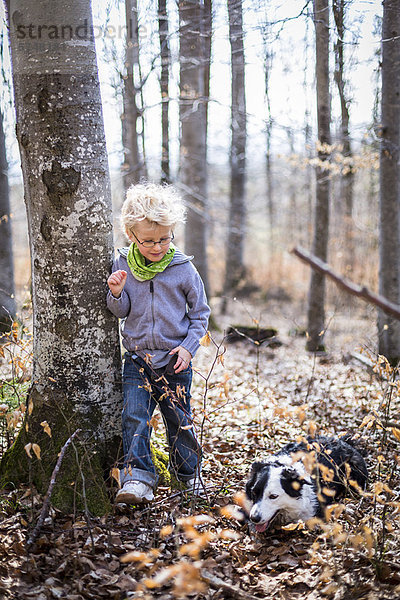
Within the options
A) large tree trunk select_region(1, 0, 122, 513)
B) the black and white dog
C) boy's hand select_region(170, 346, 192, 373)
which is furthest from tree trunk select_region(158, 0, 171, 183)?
the black and white dog

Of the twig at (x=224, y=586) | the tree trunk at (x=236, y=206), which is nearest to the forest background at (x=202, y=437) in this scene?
the twig at (x=224, y=586)

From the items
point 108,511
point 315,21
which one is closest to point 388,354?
point 315,21

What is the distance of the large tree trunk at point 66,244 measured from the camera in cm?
306

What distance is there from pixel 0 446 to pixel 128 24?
240 inches

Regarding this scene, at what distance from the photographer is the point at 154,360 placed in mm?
3367

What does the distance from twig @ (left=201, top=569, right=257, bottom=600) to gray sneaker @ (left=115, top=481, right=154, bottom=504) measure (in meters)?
0.66

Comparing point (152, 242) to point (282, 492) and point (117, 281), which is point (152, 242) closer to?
point (117, 281)

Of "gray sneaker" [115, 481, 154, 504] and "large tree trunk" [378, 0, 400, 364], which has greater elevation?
"large tree trunk" [378, 0, 400, 364]

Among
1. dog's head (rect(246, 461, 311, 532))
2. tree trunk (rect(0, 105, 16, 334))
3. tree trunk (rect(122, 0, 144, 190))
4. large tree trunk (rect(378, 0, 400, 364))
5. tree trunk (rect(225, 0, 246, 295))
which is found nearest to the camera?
dog's head (rect(246, 461, 311, 532))

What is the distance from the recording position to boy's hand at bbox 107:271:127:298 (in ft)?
10.3

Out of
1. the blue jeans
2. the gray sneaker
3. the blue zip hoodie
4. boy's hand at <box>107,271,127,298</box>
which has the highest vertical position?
boy's hand at <box>107,271,127,298</box>

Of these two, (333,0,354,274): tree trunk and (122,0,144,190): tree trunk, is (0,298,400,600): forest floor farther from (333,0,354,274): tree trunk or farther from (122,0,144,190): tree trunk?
(122,0,144,190): tree trunk

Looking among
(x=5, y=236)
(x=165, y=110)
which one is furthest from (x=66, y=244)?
(x=165, y=110)

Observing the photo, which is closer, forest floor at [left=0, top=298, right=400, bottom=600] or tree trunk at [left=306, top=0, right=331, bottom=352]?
forest floor at [left=0, top=298, right=400, bottom=600]
